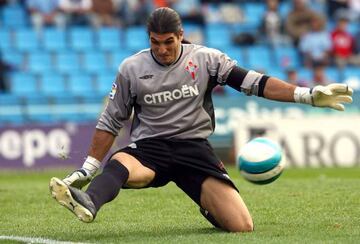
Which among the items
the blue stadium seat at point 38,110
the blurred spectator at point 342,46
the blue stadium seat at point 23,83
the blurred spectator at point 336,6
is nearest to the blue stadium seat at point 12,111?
the blue stadium seat at point 38,110

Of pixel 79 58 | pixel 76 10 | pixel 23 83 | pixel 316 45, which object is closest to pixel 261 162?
pixel 23 83

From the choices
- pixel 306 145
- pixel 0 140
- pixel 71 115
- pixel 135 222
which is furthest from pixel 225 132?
pixel 135 222

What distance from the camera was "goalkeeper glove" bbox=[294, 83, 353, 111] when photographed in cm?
795

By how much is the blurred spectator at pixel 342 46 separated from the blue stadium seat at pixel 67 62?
6209mm

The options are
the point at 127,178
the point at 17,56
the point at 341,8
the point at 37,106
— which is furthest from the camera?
the point at 341,8

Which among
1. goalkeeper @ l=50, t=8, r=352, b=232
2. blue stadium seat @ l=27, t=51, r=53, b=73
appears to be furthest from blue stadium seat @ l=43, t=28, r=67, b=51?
goalkeeper @ l=50, t=8, r=352, b=232

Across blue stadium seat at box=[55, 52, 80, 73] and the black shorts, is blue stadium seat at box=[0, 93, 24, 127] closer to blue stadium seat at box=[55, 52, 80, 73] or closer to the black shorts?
blue stadium seat at box=[55, 52, 80, 73]

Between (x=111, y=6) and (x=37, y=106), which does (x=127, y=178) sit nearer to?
(x=37, y=106)

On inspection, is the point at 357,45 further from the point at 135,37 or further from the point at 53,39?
the point at 53,39

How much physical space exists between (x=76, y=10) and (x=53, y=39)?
875mm

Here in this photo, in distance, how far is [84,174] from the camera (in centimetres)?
838

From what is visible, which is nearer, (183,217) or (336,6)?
(183,217)

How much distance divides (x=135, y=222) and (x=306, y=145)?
11418 mm

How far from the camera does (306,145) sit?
2048cm
